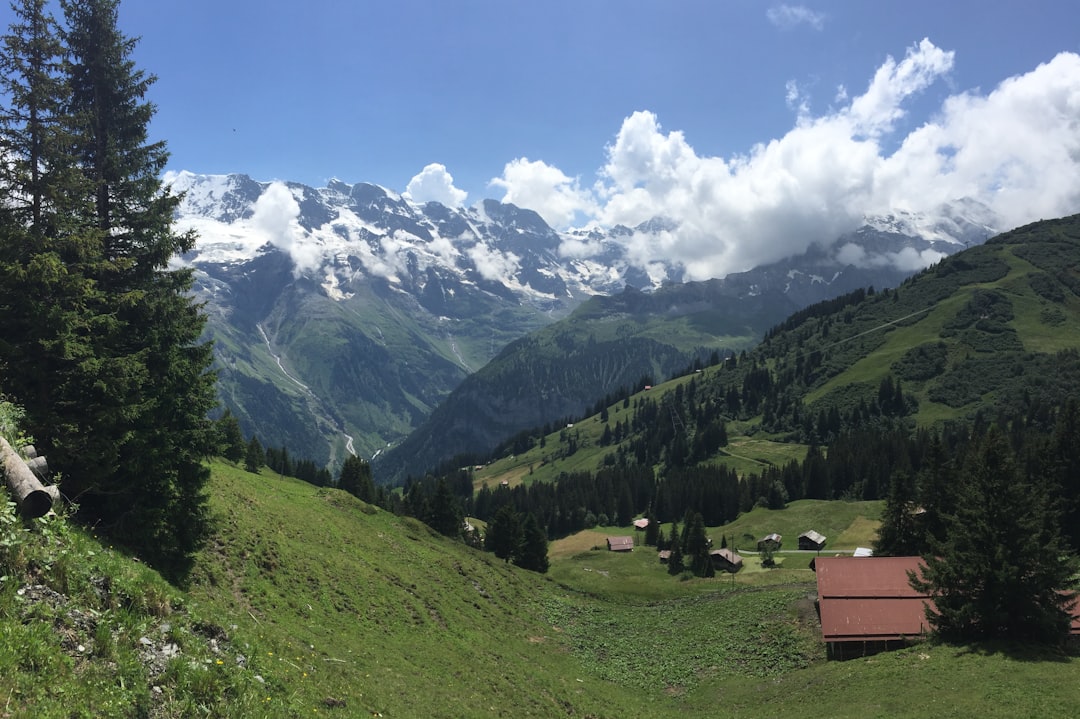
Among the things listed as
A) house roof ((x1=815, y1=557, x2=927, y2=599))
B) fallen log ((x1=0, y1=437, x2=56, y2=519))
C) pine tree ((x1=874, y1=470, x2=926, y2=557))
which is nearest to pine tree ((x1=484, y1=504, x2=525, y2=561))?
pine tree ((x1=874, y1=470, x2=926, y2=557))

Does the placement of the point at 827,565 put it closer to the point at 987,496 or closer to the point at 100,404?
the point at 987,496

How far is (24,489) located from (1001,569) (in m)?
48.4

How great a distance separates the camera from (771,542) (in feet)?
419

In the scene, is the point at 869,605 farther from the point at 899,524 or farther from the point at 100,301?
the point at 100,301

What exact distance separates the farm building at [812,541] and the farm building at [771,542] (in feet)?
16.9

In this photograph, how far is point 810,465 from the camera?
6860 inches

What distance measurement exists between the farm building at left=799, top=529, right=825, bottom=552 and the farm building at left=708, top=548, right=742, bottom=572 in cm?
1496

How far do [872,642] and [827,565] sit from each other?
904 centimetres

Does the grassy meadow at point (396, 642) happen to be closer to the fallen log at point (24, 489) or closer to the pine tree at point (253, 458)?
the fallen log at point (24, 489)

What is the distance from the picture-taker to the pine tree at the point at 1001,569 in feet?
124

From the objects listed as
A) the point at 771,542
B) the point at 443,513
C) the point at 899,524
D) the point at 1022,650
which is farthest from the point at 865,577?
the point at 771,542

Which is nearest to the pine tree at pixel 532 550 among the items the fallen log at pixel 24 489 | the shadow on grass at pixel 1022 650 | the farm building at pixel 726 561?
the farm building at pixel 726 561

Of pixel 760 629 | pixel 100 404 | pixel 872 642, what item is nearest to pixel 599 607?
pixel 760 629

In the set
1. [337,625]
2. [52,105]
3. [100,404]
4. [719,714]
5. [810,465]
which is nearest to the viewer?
[100,404]
